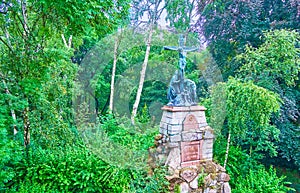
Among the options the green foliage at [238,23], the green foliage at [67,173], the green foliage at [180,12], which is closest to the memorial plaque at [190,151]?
the green foliage at [67,173]

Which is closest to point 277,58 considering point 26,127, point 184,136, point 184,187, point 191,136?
point 191,136

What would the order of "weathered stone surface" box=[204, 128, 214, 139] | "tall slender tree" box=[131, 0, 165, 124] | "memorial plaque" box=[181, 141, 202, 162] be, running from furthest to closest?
"tall slender tree" box=[131, 0, 165, 124], "weathered stone surface" box=[204, 128, 214, 139], "memorial plaque" box=[181, 141, 202, 162]

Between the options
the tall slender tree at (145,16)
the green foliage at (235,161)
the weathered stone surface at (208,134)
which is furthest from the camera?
the tall slender tree at (145,16)

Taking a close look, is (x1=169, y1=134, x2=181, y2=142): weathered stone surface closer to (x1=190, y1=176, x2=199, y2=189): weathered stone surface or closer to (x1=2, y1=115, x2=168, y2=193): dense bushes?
(x1=2, y1=115, x2=168, y2=193): dense bushes

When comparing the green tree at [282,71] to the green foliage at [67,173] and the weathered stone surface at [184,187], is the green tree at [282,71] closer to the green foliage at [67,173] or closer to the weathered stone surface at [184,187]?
the weathered stone surface at [184,187]

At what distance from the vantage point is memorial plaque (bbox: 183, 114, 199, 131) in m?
4.41

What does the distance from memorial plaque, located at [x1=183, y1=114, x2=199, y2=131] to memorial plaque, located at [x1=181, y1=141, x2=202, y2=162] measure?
0.29 m

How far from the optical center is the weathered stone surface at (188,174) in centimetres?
424

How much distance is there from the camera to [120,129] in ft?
21.4

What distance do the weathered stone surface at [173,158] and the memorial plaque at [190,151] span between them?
4.3 inches

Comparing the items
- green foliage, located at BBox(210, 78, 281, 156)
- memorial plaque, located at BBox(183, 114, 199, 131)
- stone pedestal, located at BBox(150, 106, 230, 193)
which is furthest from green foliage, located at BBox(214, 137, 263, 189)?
memorial plaque, located at BBox(183, 114, 199, 131)

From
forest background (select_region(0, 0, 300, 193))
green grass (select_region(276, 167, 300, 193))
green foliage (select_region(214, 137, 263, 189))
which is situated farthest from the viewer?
green grass (select_region(276, 167, 300, 193))

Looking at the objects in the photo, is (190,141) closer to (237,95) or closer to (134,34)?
(237,95)

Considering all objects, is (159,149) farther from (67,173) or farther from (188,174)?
(67,173)
